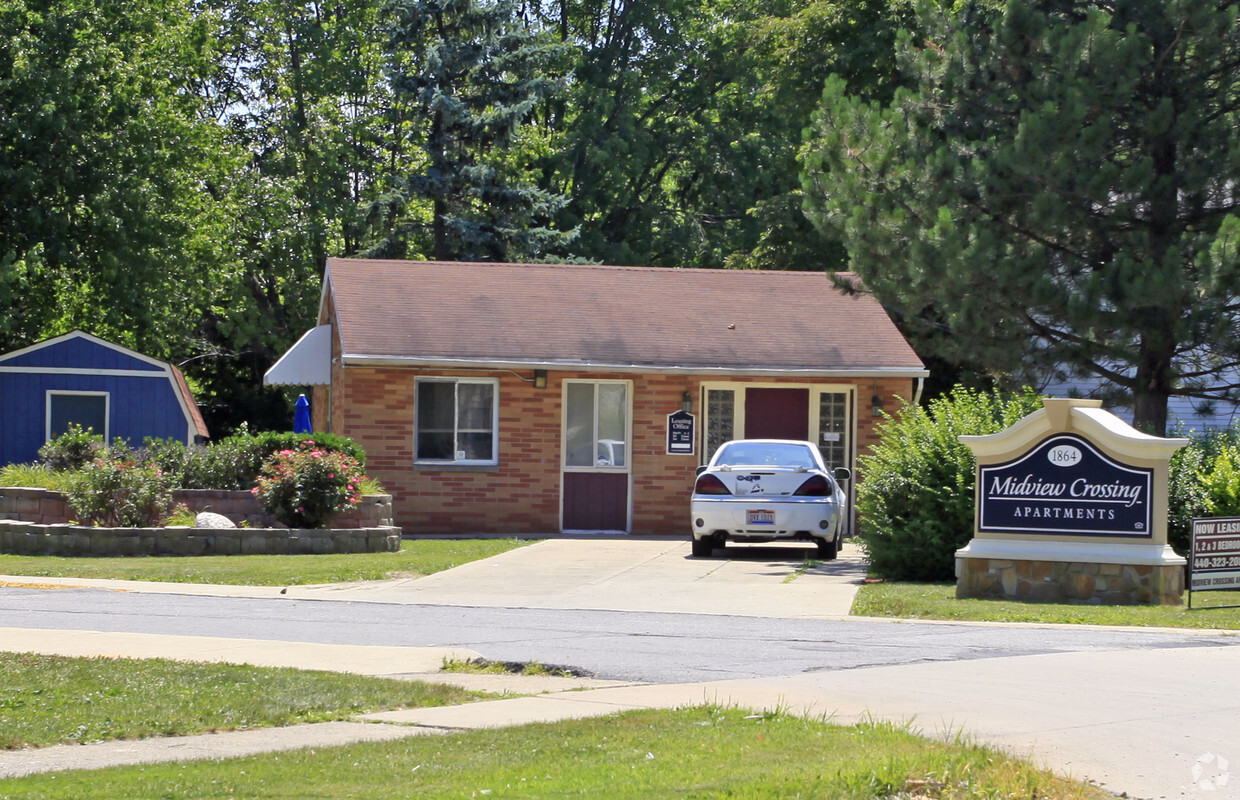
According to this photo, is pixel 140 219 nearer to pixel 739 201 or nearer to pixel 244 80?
pixel 244 80

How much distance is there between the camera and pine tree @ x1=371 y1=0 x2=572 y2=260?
119 feet

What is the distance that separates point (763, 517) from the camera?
17625 mm

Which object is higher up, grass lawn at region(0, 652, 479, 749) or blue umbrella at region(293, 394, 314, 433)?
blue umbrella at region(293, 394, 314, 433)

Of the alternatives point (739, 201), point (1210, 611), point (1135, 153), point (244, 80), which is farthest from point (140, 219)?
point (1210, 611)

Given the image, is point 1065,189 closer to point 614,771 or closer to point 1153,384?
point 1153,384

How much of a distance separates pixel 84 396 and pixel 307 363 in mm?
3768

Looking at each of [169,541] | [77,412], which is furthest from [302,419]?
[169,541]

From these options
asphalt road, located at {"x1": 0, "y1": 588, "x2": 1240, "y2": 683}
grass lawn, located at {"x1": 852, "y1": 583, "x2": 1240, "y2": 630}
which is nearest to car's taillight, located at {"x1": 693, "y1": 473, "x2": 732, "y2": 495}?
grass lawn, located at {"x1": 852, "y1": 583, "x2": 1240, "y2": 630}

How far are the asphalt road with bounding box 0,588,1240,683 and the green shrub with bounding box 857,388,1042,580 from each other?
12.8 ft

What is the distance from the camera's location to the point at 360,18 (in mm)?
42875

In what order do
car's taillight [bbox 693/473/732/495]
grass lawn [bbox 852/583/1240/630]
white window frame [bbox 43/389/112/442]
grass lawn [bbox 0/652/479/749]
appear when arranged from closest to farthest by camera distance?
grass lawn [bbox 0/652/479/749] < grass lawn [bbox 852/583/1240/630] < car's taillight [bbox 693/473/732/495] < white window frame [bbox 43/389/112/442]

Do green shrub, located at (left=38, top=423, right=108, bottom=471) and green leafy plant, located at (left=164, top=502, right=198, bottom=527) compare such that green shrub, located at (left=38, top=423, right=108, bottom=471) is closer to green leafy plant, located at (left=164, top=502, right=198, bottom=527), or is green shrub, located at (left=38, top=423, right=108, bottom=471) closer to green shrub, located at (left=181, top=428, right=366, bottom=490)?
green shrub, located at (left=181, top=428, right=366, bottom=490)

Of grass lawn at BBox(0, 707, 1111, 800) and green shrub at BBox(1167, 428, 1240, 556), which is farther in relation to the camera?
green shrub at BBox(1167, 428, 1240, 556)

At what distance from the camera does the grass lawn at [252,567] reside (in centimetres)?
1516
